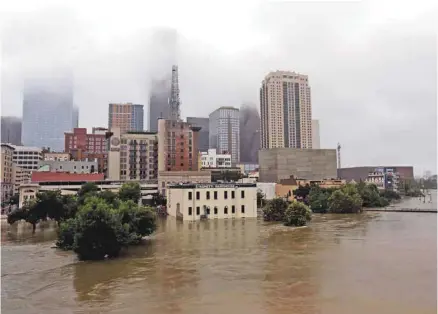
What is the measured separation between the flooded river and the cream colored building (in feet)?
36.4

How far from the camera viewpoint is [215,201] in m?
40.2

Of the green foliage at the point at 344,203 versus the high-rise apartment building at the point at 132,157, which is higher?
the high-rise apartment building at the point at 132,157

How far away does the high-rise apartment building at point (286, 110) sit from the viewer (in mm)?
130250

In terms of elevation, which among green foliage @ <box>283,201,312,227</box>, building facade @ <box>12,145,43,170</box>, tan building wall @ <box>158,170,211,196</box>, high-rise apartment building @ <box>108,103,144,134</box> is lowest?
green foliage @ <box>283,201,312,227</box>

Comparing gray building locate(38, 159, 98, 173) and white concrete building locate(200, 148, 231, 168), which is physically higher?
white concrete building locate(200, 148, 231, 168)

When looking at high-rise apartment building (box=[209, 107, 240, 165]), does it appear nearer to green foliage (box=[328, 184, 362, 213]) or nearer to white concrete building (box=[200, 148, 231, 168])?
white concrete building (box=[200, 148, 231, 168])

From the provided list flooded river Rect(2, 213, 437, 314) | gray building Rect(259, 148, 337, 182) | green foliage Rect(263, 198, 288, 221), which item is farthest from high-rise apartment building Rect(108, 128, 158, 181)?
flooded river Rect(2, 213, 437, 314)

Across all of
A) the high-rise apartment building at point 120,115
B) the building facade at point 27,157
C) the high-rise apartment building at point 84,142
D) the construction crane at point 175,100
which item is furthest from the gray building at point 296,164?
the high-rise apartment building at point 120,115

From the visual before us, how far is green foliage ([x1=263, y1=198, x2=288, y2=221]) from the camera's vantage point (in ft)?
126

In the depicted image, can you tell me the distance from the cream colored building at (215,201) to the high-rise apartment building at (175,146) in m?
29.1

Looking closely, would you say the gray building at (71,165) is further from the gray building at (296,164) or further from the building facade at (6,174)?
the gray building at (296,164)

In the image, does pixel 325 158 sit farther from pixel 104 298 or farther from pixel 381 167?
pixel 104 298

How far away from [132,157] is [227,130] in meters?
105

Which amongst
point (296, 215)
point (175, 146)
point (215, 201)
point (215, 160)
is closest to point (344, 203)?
point (296, 215)
